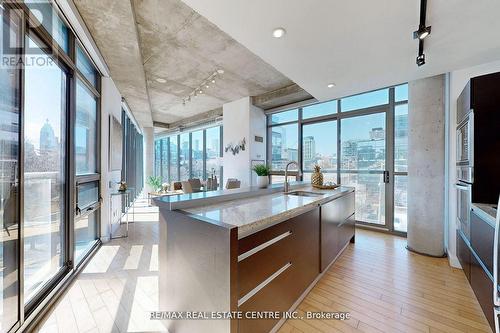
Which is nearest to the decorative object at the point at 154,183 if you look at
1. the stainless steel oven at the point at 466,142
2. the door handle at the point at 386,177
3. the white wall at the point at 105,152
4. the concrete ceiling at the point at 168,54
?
the concrete ceiling at the point at 168,54

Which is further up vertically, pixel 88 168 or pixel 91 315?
pixel 88 168

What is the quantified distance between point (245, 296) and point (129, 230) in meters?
3.90

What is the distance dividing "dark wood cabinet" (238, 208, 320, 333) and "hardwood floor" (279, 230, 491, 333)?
293mm

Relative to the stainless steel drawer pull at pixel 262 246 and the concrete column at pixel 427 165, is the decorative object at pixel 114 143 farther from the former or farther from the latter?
the concrete column at pixel 427 165

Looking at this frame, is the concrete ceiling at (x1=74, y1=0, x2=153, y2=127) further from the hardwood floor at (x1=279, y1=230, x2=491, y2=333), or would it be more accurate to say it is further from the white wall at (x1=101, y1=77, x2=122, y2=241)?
the hardwood floor at (x1=279, y1=230, x2=491, y2=333)

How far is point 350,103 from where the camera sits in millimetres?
4656

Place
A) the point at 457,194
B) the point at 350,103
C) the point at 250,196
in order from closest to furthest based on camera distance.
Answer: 1. the point at 250,196
2. the point at 457,194
3. the point at 350,103

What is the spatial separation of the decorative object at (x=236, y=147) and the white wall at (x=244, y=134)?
0.26 feet

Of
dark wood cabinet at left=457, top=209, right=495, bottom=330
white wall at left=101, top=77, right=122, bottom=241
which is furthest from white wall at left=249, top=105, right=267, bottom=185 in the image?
dark wood cabinet at left=457, top=209, right=495, bottom=330

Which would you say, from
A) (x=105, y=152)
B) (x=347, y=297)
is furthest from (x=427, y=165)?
(x=105, y=152)

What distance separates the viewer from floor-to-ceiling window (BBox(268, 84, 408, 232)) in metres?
4.04

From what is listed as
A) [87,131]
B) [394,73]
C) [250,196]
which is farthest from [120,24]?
[394,73]

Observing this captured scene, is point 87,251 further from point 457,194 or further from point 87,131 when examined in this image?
point 457,194

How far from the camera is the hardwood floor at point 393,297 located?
173cm
